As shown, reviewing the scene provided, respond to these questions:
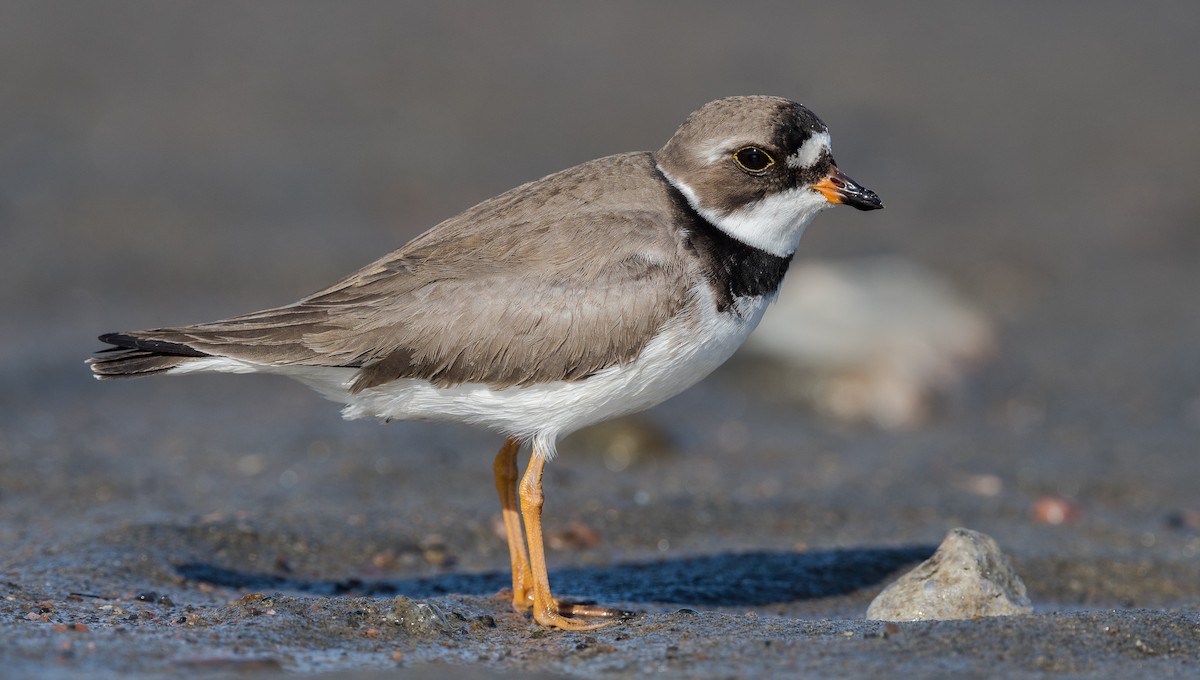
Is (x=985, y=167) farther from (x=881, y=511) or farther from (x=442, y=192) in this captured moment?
(x=881, y=511)

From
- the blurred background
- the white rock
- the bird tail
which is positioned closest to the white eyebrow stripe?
the blurred background

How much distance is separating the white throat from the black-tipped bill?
4 cm

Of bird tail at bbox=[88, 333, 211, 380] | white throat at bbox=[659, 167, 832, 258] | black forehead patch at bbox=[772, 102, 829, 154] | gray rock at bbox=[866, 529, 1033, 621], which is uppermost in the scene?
black forehead patch at bbox=[772, 102, 829, 154]

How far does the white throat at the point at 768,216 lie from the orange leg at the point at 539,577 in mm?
1470

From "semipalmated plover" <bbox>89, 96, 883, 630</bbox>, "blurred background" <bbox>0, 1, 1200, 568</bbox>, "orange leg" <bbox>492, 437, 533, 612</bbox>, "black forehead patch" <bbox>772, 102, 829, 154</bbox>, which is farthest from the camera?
"blurred background" <bbox>0, 1, 1200, 568</bbox>

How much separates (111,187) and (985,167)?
9535 millimetres

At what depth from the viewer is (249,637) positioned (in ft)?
18.9

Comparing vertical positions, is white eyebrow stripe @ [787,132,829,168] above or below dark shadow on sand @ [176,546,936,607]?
above

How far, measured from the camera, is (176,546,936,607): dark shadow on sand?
739 centimetres

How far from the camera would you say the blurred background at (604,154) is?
31.2 feet

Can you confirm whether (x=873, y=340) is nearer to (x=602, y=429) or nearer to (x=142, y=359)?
(x=602, y=429)

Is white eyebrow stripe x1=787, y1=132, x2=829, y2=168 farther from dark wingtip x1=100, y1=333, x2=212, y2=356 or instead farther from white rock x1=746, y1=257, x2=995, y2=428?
white rock x1=746, y1=257, x2=995, y2=428

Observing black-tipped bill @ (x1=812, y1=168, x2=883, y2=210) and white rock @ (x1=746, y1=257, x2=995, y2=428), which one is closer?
black-tipped bill @ (x1=812, y1=168, x2=883, y2=210)

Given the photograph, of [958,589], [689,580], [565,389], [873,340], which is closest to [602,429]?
[689,580]
